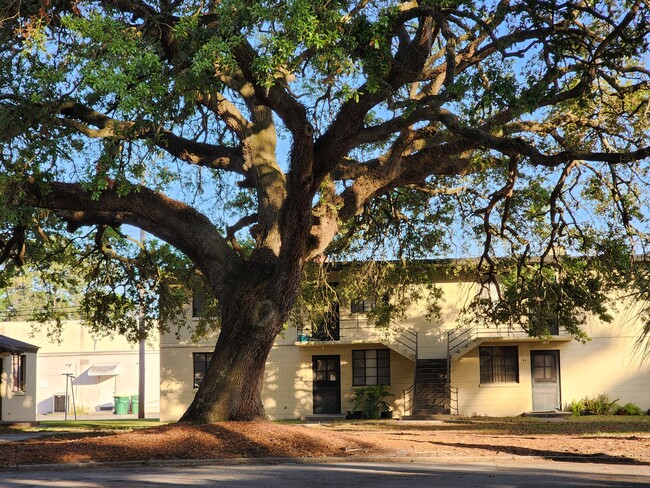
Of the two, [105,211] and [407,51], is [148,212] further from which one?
[407,51]

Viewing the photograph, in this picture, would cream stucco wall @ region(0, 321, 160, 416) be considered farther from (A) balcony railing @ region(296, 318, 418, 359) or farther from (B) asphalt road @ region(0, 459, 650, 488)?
(B) asphalt road @ region(0, 459, 650, 488)

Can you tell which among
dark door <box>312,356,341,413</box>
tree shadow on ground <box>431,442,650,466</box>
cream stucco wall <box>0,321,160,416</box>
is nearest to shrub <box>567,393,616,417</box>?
dark door <box>312,356,341,413</box>

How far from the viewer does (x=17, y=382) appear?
3522 centimetres

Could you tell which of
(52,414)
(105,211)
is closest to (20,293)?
(52,414)

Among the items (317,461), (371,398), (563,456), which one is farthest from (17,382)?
(563,456)

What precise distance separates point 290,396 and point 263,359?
19006mm

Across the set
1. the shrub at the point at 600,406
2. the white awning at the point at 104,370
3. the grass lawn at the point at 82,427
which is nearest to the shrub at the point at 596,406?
the shrub at the point at 600,406

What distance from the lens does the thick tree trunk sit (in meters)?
16.8

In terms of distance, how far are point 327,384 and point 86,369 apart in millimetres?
22245

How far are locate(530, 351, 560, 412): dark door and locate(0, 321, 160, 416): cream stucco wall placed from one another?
26029 millimetres

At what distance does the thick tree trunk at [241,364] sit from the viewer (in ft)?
55.3

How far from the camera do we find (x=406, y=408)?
34656 mm

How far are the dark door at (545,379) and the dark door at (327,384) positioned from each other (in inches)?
323

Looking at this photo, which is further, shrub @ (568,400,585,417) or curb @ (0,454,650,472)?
shrub @ (568,400,585,417)
